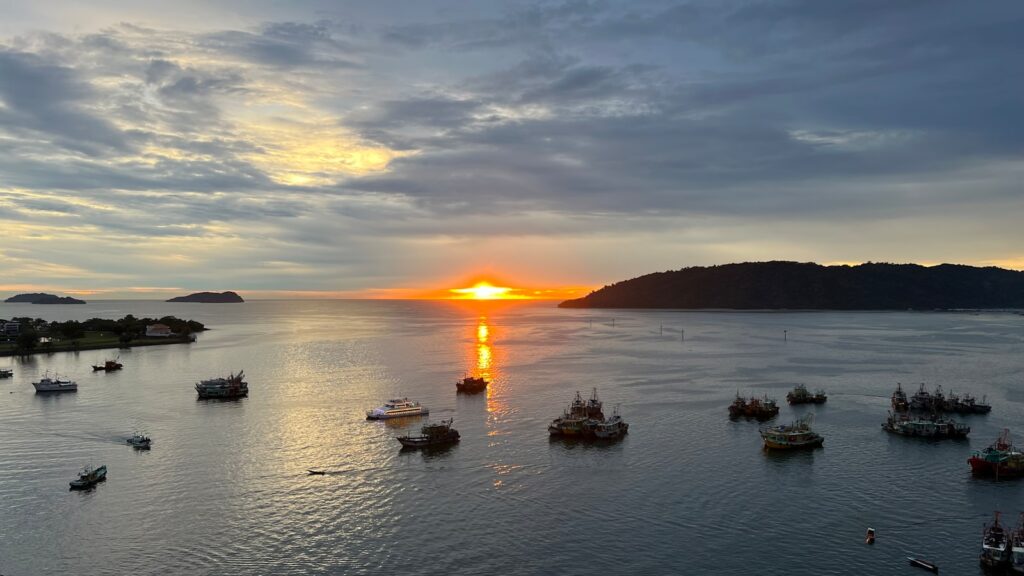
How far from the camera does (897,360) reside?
528 ft

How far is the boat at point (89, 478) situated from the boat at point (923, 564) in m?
65.2

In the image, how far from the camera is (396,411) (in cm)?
9231

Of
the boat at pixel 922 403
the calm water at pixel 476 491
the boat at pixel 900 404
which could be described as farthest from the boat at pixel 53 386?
the boat at pixel 922 403

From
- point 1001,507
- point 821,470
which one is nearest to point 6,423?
point 821,470

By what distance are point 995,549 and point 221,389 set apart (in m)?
104

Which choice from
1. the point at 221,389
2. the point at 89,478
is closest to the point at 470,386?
the point at 221,389

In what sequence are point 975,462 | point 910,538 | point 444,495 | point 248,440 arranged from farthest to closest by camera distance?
point 248,440 < point 975,462 < point 444,495 < point 910,538

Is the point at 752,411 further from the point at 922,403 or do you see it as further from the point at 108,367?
the point at 108,367

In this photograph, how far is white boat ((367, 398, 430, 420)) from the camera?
90.9m

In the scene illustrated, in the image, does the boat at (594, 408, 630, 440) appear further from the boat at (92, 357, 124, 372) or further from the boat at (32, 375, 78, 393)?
the boat at (92, 357, 124, 372)

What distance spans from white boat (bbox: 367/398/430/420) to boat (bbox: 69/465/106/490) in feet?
116

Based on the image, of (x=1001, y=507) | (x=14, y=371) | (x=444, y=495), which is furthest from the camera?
(x=14, y=371)

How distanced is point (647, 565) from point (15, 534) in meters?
45.2

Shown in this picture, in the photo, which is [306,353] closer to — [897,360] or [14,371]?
[14,371]
